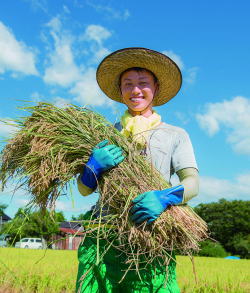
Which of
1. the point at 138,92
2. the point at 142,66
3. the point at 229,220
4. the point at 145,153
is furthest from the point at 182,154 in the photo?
the point at 229,220

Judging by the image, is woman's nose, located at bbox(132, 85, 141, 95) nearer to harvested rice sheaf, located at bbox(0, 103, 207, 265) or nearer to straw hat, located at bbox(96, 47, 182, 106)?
straw hat, located at bbox(96, 47, 182, 106)

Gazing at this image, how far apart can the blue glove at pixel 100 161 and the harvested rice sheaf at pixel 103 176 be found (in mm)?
47

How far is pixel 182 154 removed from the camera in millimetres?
2227

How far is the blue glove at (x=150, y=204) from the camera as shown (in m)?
1.76

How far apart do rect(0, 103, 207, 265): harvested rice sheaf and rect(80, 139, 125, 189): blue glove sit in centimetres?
5

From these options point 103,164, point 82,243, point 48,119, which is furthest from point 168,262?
point 48,119

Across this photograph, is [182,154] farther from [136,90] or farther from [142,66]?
[142,66]

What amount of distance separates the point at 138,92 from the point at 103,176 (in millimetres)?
736

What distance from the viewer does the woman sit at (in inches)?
74.8

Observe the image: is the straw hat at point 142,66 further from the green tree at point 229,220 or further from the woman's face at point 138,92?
the green tree at point 229,220

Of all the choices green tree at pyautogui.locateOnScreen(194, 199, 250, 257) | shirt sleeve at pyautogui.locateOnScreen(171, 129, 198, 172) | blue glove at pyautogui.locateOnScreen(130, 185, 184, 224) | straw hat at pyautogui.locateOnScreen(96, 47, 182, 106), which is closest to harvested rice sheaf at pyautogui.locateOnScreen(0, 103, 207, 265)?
blue glove at pyautogui.locateOnScreen(130, 185, 184, 224)

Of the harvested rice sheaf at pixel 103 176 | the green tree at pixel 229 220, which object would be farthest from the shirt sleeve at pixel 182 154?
the green tree at pixel 229 220

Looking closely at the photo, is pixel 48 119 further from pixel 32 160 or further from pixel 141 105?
pixel 141 105

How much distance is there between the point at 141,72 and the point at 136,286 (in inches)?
57.4
